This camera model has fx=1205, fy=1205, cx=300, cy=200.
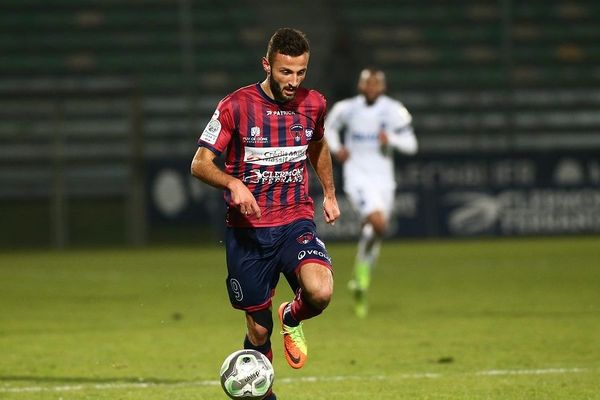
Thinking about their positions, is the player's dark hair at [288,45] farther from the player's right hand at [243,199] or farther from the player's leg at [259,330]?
the player's leg at [259,330]

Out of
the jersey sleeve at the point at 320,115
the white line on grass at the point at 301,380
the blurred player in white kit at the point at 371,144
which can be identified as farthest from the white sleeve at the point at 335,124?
the jersey sleeve at the point at 320,115

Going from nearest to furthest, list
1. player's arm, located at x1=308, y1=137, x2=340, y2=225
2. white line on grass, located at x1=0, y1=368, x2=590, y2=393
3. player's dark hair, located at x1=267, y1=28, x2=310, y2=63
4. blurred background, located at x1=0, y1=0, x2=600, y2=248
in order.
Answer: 1. player's dark hair, located at x1=267, y1=28, x2=310, y2=63
2. player's arm, located at x1=308, y1=137, x2=340, y2=225
3. white line on grass, located at x1=0, y1=368, x2=590, y2=393
4. blurred background, located at x1=0, y1=0, x2=600, y2=248

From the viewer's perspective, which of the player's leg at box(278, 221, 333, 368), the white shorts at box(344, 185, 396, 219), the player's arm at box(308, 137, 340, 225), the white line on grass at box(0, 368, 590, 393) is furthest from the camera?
the white shorts at box(344, 185, 396, 219)

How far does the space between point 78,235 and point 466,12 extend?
9561mm

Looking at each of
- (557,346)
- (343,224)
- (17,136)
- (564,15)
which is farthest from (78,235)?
(557,346)

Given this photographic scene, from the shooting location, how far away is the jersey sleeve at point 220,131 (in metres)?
5.83

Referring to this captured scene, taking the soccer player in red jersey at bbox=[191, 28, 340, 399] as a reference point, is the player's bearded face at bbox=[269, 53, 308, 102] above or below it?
above

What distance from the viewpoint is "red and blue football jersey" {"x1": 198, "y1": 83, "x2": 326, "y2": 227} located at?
591cm

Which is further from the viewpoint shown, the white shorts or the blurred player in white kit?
the white shorts

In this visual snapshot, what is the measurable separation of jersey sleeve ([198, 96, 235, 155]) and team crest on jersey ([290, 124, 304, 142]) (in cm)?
30

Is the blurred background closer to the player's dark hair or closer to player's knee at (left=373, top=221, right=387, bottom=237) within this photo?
player's knee at (left=373, top=221, right=387, bottom=237)

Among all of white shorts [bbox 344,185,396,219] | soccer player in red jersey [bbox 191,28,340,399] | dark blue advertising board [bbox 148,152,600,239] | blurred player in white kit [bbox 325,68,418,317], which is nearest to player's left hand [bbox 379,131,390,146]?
blurred player in white kit [bbox 325,68,418,317]

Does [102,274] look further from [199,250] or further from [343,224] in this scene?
[343,224]

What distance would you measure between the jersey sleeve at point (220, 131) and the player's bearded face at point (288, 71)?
28 centimetres
